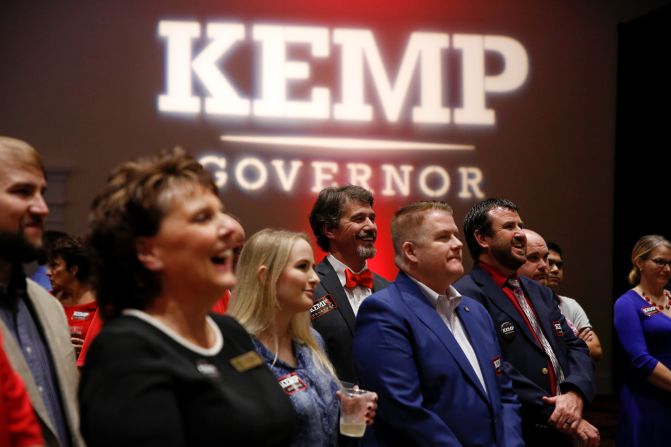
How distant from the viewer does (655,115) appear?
274 inches

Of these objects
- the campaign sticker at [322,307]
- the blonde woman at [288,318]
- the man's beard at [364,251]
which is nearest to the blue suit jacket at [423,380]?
the blonde woman at [288,318]

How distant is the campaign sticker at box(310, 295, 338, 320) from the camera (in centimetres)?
320

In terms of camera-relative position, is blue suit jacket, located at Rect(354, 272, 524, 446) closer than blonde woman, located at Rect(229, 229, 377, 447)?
No

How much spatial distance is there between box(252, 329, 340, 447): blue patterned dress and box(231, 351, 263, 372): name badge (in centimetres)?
73

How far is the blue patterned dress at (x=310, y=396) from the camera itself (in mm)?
2322

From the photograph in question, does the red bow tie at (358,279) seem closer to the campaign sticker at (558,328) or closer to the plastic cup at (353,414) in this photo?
the campaign sticker at (558,328)

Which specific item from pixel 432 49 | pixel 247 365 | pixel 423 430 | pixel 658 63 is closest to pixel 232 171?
pixel 432 49

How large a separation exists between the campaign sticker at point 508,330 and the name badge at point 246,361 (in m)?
1.87

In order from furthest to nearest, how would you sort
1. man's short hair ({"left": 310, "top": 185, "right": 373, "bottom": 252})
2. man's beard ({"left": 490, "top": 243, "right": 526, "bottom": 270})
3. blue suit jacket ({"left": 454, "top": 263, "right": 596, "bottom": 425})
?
man's short hair ({"left": 310, "top": 185, "right": 373, "bottom": 252})
man's beard ({"left": 490, "top": 243, "right": 526, "bottom": 270})
blue suit jacket ({"left": 454, "top": 263, "right": 596, "bottom": 425})

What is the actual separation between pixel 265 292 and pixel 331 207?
3.91 ft

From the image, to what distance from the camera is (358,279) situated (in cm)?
348

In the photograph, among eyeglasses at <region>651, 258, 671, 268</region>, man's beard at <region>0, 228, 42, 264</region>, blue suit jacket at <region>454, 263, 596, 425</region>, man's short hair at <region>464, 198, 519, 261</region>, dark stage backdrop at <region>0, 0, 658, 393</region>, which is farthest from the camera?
dark stage backdrop at <region>0, 0, 658, 393</region>

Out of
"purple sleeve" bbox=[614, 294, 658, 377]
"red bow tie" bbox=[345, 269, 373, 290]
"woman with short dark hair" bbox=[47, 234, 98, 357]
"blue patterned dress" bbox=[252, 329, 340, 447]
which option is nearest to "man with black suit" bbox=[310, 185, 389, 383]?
"red bow tie" bbox=[345, 269, 373, 290]

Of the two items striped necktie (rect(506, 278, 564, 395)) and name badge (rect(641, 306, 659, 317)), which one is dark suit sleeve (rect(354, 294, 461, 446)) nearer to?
striped necktie (rect(506, 278, 564, 395))
